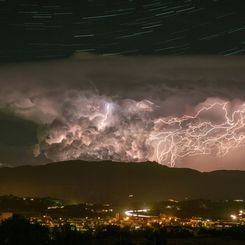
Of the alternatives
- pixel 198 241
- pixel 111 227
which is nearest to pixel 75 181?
pixel 111 227

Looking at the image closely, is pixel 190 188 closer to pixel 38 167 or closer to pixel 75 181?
pixel 75 181

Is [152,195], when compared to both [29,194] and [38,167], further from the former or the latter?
[38,167]

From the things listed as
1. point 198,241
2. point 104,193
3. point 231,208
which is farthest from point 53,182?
point 198,241

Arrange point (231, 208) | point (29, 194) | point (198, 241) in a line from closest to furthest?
1. point (198, 241)
2. point (231, 208)
3. point (29, 194)

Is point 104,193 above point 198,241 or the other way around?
above

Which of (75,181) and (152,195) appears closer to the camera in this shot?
(152,195)

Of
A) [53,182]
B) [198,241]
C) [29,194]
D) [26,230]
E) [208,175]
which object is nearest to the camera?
[26,230]

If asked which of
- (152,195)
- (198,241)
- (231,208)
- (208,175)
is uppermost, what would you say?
(208,175)
